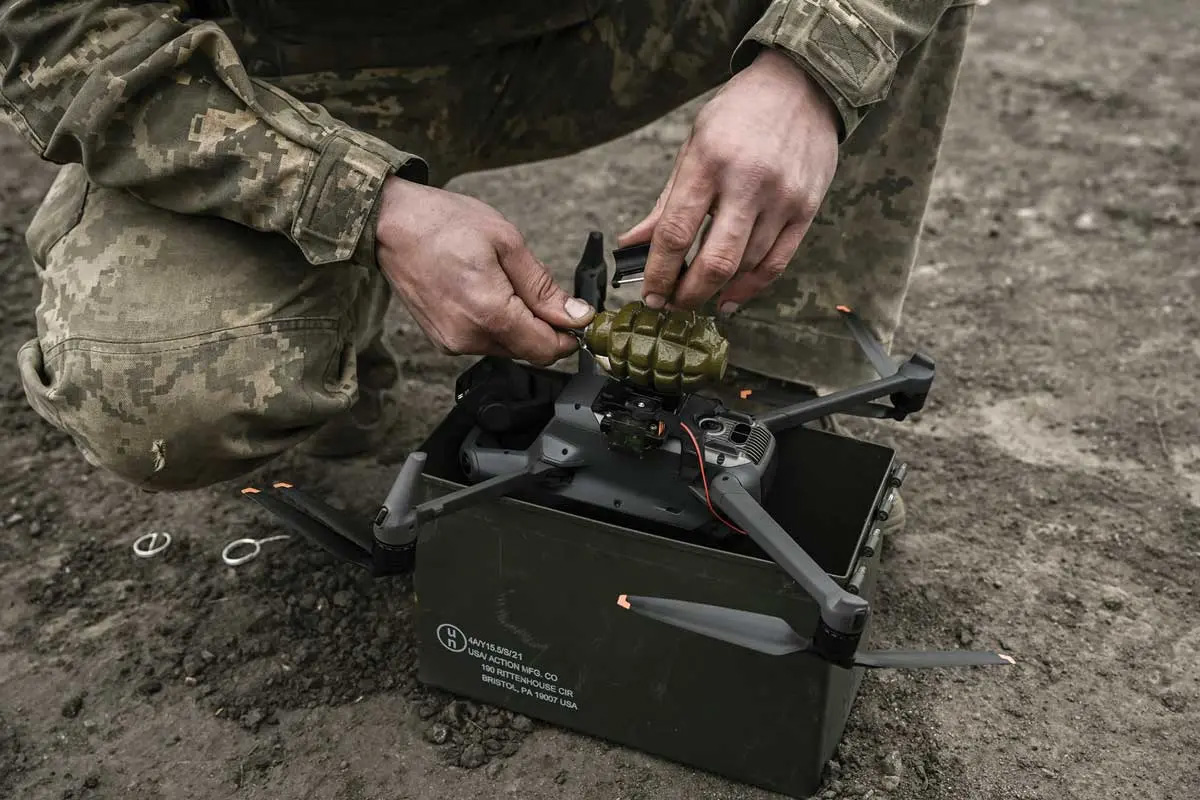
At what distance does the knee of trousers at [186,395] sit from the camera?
2.00 meters

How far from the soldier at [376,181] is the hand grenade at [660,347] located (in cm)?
4

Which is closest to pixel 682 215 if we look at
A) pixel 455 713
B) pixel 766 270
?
pixel 766 270

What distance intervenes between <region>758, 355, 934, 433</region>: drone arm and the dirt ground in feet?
1.71

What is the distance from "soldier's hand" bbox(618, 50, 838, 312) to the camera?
1712 millimetres

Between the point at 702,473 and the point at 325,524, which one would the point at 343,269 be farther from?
the point at 702,473

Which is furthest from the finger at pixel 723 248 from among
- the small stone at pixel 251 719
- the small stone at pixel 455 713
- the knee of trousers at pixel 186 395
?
the small stone at pixel 251 719

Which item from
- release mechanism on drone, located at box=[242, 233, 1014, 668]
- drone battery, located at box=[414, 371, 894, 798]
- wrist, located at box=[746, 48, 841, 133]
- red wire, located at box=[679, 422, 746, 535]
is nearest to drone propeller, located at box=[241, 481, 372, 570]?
release mechanism on drone, located at box=[242, 233, 1014, 668]

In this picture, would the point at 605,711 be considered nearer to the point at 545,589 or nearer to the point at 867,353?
the point at 545,589

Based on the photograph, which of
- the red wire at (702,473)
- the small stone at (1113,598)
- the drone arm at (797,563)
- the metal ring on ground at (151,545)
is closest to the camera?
the drone arm at (797,563)

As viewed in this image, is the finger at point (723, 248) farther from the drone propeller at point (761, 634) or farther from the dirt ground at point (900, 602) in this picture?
the dirt ground at point (900, 602)

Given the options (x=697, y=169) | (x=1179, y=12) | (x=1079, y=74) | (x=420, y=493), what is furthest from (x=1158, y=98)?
(x=420, y=493)

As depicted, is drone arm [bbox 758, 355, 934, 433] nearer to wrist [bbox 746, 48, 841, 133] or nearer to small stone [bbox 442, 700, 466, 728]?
wrist [bbox 746, 48, 841, 133]

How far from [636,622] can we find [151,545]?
117 centimetres

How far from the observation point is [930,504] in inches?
103
